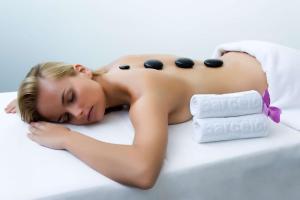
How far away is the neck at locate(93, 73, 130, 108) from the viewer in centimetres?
116

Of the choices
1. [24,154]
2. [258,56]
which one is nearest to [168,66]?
[258,56]

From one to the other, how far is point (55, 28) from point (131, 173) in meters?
1.53

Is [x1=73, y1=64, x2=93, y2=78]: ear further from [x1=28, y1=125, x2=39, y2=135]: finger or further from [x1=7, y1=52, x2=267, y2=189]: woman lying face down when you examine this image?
[x1=28, y1=125, x2=39, y2=135]: finger

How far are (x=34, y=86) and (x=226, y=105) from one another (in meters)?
0.53

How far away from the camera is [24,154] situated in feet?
3.13

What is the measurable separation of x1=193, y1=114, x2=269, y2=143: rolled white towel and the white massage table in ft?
0.06

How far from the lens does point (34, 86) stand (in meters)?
1.05

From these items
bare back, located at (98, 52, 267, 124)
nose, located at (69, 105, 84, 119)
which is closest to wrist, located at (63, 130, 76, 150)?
nose, located at (69, 105, 84, 119)

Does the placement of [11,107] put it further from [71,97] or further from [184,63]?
[184,63]

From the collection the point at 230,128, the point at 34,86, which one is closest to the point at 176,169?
the point at 230,128

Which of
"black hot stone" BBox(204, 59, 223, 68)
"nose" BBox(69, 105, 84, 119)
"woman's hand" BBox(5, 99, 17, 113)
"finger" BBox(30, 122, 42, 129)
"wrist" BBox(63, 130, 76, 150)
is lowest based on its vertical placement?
"woman's hand" BBox(5, 99, 17, 113)

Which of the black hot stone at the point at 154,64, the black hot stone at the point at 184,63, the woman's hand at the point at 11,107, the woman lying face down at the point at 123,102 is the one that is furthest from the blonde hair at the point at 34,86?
the black hot stone at the point at 184,63

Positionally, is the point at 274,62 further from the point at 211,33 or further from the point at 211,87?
the point at 211,33

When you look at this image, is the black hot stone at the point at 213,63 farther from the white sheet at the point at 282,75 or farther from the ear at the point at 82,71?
the ear at the point at 82,71
